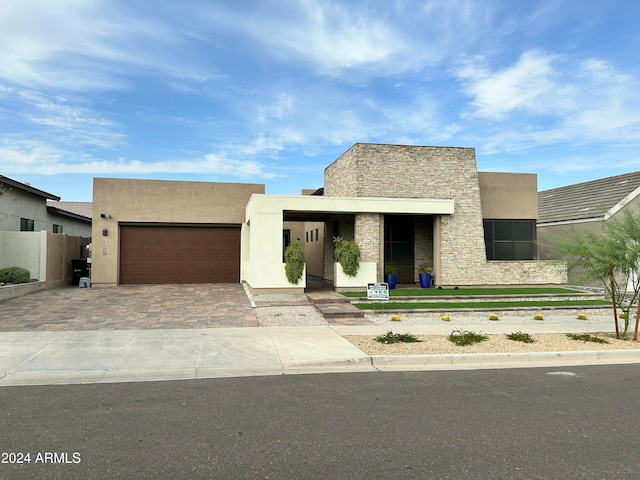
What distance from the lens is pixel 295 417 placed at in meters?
5.59

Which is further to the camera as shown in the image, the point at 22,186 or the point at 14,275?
the point at 22,186

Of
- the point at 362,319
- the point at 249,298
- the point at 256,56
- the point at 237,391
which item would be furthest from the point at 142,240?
the point at 237,391

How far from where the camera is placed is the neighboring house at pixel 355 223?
1792cm

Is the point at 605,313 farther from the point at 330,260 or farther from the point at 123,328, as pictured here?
the point at 123,328

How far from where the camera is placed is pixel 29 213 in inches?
969

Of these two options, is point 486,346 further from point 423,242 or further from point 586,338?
point 423,242

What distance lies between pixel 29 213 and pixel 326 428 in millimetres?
25120

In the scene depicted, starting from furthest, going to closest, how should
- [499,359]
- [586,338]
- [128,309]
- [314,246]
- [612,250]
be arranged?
[314,246], [128,309], [612,250], [586,338], [499,359]

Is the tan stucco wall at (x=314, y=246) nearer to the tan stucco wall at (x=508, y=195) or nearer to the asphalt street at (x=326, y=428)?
the tan stucco wall at (x=508, y=195)

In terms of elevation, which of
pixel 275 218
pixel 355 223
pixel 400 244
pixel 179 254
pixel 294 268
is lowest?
pixel 294 268

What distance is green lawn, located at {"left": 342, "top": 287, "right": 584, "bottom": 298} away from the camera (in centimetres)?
1676

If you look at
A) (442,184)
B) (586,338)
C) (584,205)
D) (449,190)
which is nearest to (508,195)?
(449,190)

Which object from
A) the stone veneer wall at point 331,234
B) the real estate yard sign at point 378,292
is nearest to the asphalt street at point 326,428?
the real estate yard sign at point 378,292

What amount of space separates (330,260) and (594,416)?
17528mm
